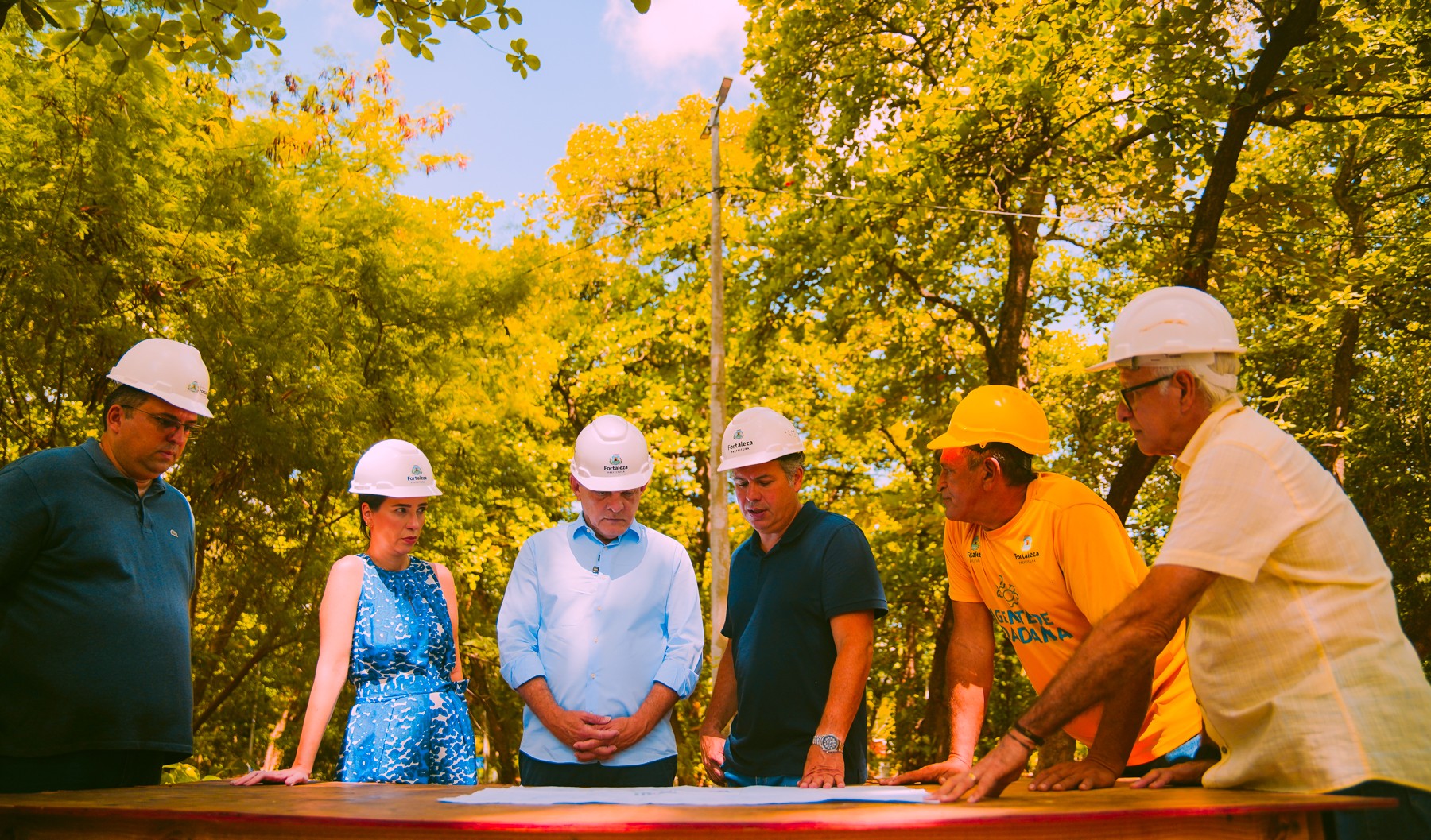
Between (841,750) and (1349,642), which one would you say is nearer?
(1349,642)

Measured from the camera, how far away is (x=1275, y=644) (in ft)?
6.82

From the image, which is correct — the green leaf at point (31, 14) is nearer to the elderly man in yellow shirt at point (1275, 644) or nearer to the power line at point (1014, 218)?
the elderly man in yellow shirt at point (1275, 644)

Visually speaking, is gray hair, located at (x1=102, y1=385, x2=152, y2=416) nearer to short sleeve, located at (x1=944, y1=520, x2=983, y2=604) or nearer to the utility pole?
short sleeve, located at (x1=944, y1=520, x2=983, y2=604)

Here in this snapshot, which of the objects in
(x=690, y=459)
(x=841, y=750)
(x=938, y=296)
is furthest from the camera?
(x=690, y=459)

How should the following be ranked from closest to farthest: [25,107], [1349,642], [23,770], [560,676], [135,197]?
1. [1349,642]
2. [23,770]
3. [560,676]
4. [25,107]
5. [135,197]

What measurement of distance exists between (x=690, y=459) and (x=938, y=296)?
623 cm

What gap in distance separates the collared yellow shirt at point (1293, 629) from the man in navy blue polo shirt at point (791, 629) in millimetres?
1302

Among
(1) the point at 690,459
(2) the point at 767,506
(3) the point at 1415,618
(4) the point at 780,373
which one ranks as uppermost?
(4) the point at 780,373

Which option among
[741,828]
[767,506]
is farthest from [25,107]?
[741,828]

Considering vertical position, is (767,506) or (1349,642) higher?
(767,506)

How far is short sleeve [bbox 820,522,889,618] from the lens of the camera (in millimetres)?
3424

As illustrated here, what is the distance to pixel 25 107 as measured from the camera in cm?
694

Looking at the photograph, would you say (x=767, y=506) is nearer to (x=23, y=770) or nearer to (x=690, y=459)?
(x=23, y=770)

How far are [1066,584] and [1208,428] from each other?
0.77 metres
